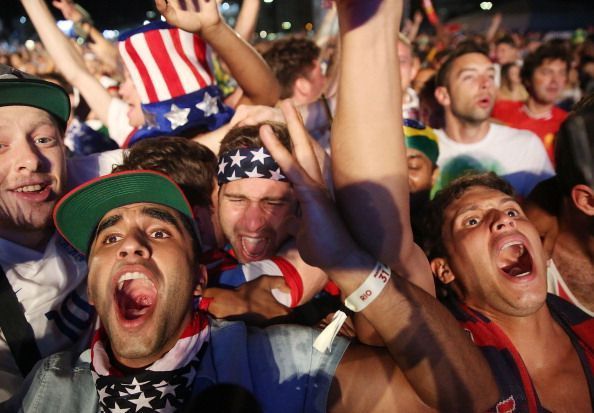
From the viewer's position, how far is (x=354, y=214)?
144 centimetres

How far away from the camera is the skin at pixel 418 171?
10.8 feet

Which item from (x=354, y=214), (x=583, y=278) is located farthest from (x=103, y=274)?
(x=583, y=278)

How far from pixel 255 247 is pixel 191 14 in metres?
1.02

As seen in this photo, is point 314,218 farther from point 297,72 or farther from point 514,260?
point 297,72

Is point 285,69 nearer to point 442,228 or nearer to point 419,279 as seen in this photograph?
point 442,228

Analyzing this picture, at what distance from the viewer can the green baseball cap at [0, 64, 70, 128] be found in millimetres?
2225

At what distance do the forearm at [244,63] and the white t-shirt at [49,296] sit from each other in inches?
44.8

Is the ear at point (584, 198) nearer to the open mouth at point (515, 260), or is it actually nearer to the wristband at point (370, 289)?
the open mouth at point (515, 260)

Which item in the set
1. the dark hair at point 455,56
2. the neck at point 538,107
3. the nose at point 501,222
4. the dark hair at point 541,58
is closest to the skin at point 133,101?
the nose at point 501,222

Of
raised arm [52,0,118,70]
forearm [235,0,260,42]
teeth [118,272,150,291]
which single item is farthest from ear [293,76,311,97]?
teeth [118,272,150,291]

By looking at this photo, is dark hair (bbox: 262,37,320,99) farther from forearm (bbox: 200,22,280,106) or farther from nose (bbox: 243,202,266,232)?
nose (bbox: 243,202,266,232)

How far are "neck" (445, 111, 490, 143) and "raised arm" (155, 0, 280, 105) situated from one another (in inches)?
67.9

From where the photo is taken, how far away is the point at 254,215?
2455 millimetres

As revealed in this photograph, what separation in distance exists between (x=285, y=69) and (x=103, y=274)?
282 centimetres
